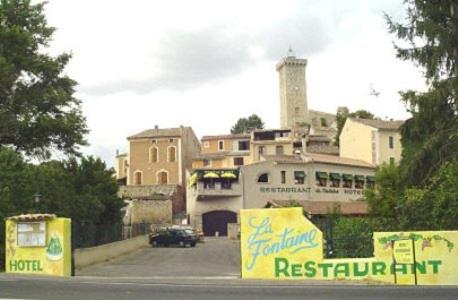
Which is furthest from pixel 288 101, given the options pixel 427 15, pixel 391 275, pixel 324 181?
pixel 391 275

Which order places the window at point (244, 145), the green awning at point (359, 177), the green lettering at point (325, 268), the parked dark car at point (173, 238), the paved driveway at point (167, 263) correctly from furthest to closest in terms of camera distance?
1. the window at point (244, 145)
2. the green awning at point (359, 177)
3. the parked dark car at point (173, 238)
4. the paved driveway at point (167, 263)
5. the green lettering at point (325, 268)

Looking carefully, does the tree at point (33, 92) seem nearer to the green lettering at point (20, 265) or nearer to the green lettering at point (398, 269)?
the green lettering at point (20, 265)

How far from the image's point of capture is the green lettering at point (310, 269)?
2302 centimetres

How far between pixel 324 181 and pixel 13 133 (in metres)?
46.5

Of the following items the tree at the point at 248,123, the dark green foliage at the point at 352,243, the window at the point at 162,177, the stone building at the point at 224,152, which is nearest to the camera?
the dark green foliage at the point at 352,243

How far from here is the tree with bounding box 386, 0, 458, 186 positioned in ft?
98.8

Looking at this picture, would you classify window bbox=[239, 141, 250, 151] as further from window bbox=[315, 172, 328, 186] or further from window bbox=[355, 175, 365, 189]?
window bbox=[315, 172, 328, 186]

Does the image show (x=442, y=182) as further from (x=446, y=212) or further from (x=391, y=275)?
(x=391, y=275)

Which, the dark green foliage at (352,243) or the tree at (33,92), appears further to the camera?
the tree at (33,92)

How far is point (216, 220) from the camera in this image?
259 feet

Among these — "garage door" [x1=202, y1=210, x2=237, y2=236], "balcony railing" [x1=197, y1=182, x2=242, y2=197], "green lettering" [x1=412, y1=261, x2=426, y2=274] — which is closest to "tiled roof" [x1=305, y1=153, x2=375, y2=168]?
"balcony railing" [x1=197, y1=182, x2=242, y2=197]

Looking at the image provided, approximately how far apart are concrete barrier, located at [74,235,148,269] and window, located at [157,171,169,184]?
140 ft

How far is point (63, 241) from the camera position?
25953 mm

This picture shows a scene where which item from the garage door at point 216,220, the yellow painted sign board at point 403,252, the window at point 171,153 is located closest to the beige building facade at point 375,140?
the garage door at point 216,220
